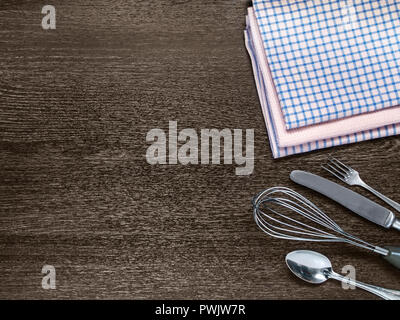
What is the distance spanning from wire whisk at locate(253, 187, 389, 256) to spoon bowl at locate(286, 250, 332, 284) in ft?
0.07

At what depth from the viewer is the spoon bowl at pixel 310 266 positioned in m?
0.66

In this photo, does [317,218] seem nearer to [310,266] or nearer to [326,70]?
[310,266]

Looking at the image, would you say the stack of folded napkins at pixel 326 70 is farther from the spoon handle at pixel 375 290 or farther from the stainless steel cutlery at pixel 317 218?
the spoon handle at pixel 375 290

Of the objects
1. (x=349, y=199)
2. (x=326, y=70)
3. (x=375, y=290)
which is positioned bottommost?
(x=375, y=290)

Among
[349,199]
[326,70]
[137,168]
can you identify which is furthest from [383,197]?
[137,168]

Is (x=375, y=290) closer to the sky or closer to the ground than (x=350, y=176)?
closer to the ground

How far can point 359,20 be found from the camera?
0.68 meters

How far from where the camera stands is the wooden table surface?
67 centimetres

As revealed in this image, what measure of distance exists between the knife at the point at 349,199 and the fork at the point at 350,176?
0.02 m

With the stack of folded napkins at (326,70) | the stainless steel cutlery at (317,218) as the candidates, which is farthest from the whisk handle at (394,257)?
the stack of folded napkins at (326,70)

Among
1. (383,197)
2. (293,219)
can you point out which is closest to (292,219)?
(293,219)

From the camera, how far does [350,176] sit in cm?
67

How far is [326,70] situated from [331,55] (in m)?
0.02
